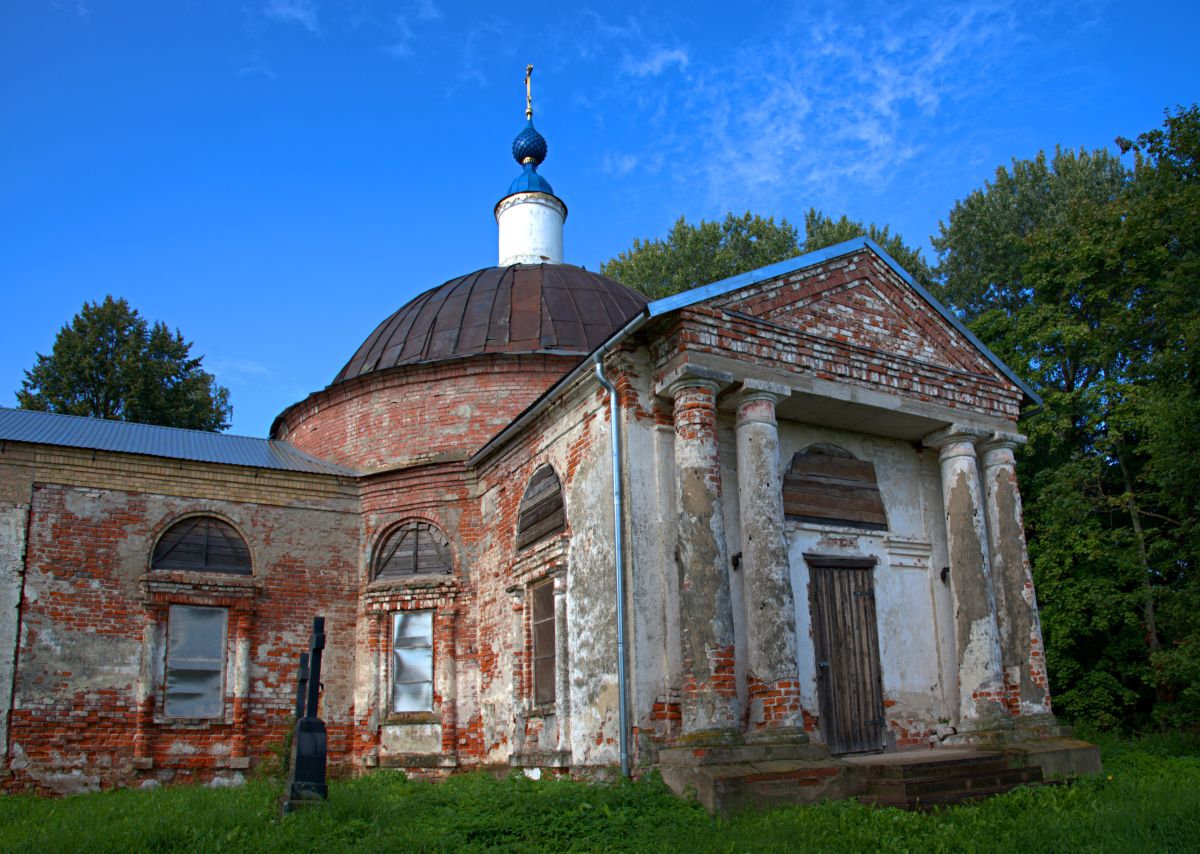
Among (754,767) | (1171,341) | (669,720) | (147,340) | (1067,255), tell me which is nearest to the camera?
(754,767)

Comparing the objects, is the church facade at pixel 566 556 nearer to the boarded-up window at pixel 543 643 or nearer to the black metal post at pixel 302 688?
the boarded-up window at pixel 543 643

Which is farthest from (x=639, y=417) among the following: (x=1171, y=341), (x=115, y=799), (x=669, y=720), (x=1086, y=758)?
(x=1171, y=341)

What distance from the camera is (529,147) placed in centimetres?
1956

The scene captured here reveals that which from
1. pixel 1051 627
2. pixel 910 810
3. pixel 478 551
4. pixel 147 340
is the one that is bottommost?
pixel 910 810

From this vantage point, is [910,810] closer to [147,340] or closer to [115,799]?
[115,799]

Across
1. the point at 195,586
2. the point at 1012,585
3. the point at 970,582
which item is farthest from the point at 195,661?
the point at 1012,585

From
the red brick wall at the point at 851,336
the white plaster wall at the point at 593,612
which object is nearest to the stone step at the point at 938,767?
the white plaster wall at the point at 593,612

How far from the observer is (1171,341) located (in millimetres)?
13953

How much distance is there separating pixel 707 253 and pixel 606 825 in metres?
21.5

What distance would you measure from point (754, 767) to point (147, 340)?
848 inches

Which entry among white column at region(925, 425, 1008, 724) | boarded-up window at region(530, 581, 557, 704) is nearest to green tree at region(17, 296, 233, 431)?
boarded-up window at region(530, 581, 557, 704)

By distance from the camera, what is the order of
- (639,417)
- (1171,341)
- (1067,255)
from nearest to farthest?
(639,417) → (1171,341) → (1067,255)

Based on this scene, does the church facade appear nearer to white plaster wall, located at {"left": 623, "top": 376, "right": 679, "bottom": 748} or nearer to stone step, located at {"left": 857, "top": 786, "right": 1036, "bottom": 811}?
white plaster wall, located at {"left": 623, "top": 376, "right": 679, "bottom": 748}

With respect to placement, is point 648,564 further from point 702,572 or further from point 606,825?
point 606,825
